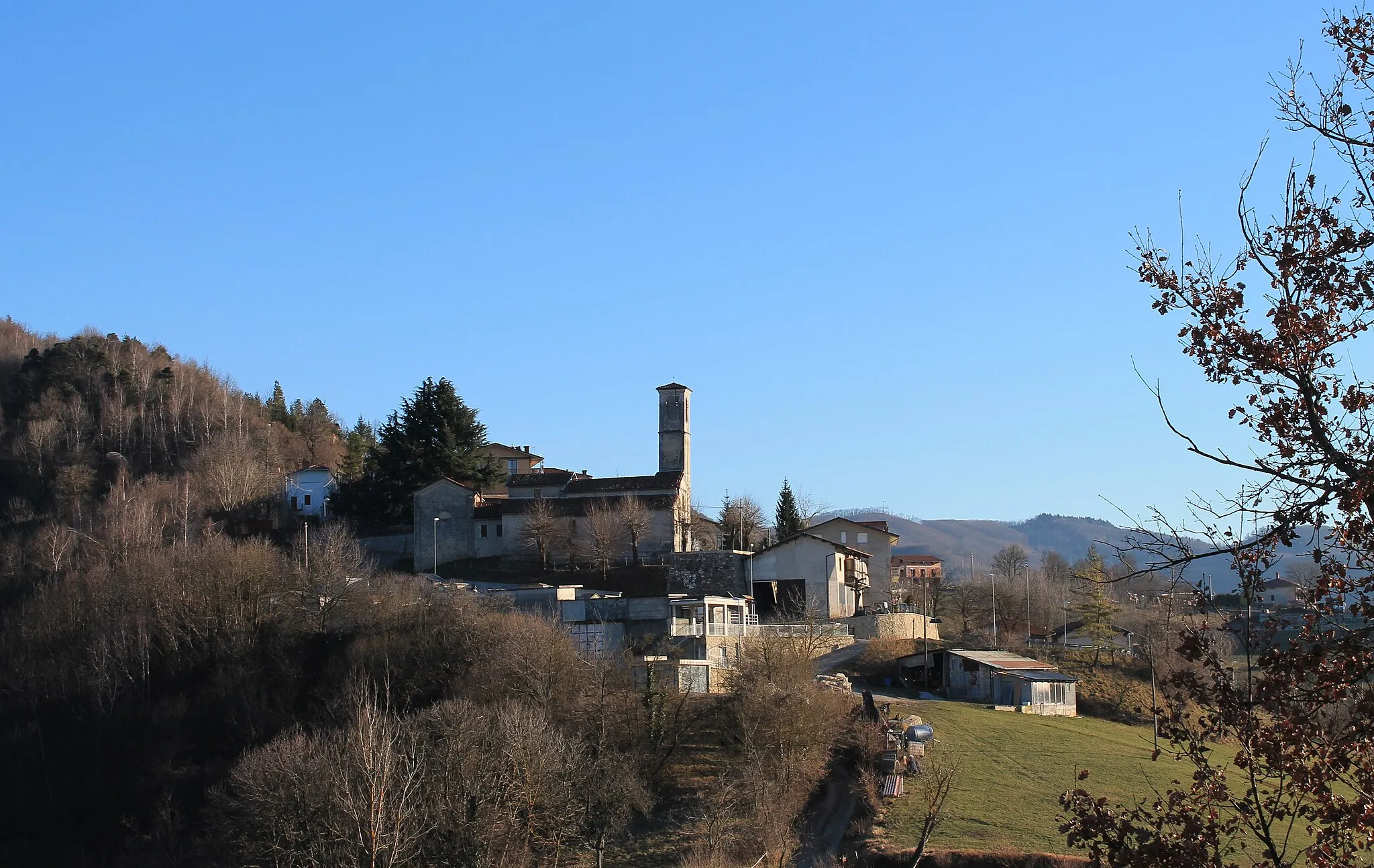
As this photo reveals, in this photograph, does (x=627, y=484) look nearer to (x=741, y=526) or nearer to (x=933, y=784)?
(x=741, y=526)

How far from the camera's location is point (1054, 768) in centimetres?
3067

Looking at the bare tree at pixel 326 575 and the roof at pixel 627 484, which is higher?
the roof at pixel 627 484

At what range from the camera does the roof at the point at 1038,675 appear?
134 ft

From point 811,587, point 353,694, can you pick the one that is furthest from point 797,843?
point 811,587

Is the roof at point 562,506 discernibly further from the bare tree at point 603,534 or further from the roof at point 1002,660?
the roof at point 1002,660

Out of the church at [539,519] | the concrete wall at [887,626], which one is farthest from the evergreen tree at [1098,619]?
the church at [539,519]

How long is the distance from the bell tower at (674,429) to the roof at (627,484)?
282 cm

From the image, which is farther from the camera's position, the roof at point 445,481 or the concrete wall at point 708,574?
the roof at point 445,481

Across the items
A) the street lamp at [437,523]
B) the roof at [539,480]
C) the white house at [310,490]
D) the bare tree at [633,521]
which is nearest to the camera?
the bare tree at [633,521]

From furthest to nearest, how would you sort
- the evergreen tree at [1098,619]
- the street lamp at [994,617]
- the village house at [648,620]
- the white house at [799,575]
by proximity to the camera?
the street lamp at [994,617]
the white house at [799,575]
the evergreen tree at [1098,619]
the village house at [648,620]

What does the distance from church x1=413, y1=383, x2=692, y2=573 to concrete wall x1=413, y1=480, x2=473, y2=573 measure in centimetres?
3

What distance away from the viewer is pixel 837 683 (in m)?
36.9

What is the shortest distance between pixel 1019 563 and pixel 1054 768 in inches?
3028

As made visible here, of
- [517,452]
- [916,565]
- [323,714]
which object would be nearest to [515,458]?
[517,452]
